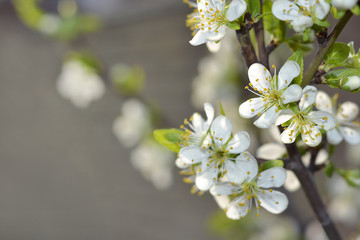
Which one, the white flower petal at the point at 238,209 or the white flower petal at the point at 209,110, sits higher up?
the white flower petal at the point at 209,110

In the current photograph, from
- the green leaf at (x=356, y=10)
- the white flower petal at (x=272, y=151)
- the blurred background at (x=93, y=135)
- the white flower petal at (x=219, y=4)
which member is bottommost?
the white flower petal at (x=272, y=151)

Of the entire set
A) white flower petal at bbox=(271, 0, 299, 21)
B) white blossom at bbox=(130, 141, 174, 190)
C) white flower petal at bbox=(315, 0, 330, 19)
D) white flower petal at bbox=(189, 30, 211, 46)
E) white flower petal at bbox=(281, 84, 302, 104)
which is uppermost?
white blossom at bbox=(130, 141, 174, 190)

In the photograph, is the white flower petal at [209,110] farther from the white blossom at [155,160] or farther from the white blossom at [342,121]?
the white blossom at [155,160]

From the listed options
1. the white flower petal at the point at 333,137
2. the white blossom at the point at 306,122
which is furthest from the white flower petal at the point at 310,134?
the white flower petal at the point at 333,137

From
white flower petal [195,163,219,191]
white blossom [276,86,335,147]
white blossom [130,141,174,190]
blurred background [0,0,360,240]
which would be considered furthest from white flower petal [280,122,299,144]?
blurred background [0,0,360,240]

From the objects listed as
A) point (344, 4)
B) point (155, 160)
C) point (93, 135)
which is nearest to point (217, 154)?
point (344, 4)

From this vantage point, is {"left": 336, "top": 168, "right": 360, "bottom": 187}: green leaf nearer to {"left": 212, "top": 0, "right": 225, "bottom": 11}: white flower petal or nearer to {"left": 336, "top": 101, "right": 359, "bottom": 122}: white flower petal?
{"left": 336, "top": 101, "right": 359, "bottom": 122}: white flower petal

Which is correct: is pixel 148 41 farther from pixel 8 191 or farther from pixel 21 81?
pixel 8 191

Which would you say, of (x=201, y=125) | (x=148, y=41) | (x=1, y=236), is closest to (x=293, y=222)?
(x=201, y=125)
